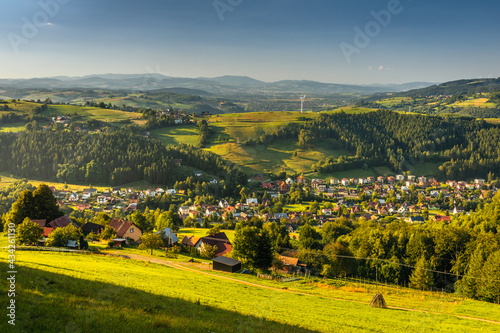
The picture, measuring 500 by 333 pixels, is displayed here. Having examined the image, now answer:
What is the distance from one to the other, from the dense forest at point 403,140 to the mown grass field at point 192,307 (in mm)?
79418

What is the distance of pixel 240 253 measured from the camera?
2875 cm

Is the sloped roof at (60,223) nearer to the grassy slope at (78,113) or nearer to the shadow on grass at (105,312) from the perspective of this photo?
the shadow on grass at (105,312)

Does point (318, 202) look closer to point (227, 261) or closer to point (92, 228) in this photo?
point (92, 228)

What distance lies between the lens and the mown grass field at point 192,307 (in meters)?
8.40

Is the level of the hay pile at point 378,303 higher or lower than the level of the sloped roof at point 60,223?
higher

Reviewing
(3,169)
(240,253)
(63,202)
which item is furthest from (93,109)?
(240,253)

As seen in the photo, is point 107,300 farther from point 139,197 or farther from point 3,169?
point 3,169

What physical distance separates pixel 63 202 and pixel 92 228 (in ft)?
93.4

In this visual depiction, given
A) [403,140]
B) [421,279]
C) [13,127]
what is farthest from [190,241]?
[403,140]

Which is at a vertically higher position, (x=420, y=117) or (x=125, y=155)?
(x=420, y=117)

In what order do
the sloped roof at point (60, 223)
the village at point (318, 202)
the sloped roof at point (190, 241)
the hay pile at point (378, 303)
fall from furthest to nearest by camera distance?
1. the village at point (318, 202)
2. the sloped roof at point (190, 241)
3. the sloped roof at point (60, 223)
4. the hay pile at point (378, 303)

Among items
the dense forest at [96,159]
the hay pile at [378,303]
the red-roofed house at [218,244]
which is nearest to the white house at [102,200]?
→ the dense forest at [96,159]

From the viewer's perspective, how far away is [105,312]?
8.95m

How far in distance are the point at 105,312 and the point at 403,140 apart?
133863 mm
